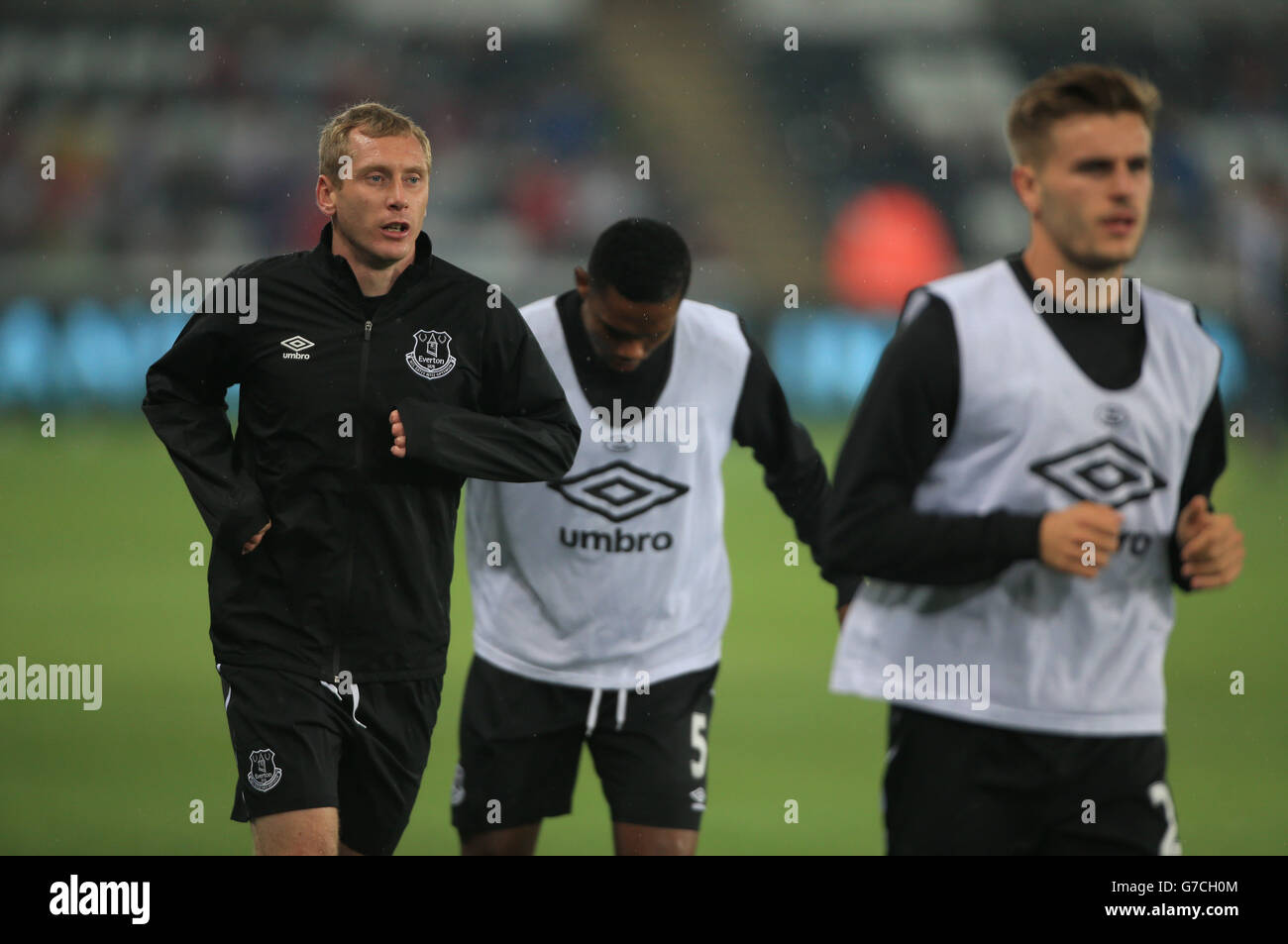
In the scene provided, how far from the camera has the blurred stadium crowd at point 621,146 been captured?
20.0 metres

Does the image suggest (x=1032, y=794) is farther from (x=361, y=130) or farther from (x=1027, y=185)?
(x=361, y=130)

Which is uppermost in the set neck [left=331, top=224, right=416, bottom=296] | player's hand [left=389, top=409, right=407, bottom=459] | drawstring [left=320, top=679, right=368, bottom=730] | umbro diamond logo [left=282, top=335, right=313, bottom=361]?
neck [left=331, top=224, right=416, bottom=296]

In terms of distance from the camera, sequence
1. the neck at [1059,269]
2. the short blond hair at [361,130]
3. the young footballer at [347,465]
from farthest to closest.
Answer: the short blond hair at [361,130] → the young footballer at [347,465] → the neck at [1059,269]

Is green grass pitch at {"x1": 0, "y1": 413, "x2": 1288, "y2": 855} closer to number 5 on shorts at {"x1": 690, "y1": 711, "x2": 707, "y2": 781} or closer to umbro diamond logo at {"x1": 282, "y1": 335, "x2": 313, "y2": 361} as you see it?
number 5 on shorts at {"x1": 690, "y1": 711, "x2": 707, "y2": 781}

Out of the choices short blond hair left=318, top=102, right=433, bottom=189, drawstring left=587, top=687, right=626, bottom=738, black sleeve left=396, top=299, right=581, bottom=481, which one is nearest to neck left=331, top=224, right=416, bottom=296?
short blond hair left=318, top=102, right=433, bottom=189

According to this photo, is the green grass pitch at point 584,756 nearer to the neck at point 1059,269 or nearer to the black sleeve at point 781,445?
the black sleeve at point 781,445

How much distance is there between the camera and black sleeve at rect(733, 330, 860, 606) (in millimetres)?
5121

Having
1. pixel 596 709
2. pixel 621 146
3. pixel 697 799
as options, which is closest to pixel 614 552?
pixel 596 709

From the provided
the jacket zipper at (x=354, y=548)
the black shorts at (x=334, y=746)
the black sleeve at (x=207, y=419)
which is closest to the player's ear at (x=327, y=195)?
the black sleeve at (x=207, y=419)

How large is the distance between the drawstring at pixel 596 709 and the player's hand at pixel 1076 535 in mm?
1815

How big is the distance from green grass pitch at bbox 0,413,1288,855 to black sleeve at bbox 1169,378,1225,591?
3074mm

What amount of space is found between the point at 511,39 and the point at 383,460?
23.1 metres

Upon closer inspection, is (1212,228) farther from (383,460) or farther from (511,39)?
(383,460)

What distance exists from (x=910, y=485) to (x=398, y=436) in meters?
1.40
